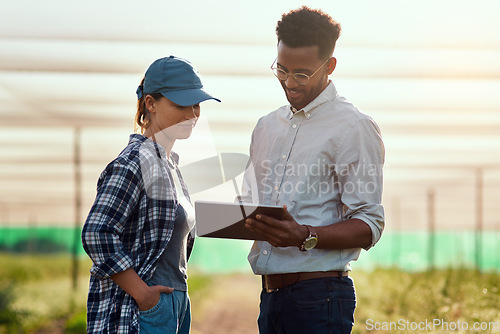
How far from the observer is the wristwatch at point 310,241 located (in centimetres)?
206

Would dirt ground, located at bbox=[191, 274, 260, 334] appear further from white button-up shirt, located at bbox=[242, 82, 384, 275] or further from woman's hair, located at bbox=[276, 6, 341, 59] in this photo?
woman's hair, located at bbox=[276, 6, 341, 59]

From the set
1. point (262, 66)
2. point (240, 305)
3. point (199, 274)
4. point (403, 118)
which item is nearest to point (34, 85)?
point (262, 66)

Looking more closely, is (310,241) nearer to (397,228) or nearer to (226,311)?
(226,311)

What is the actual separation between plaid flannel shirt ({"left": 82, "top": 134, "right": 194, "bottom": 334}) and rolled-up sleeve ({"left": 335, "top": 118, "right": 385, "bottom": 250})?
56 centimetres

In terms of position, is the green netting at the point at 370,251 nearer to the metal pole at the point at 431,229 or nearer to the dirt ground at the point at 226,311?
the metal pole at the point at 431,229

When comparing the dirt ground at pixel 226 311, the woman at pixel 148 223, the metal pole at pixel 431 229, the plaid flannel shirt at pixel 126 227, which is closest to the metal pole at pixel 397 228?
the metal pole at pixel 431 229

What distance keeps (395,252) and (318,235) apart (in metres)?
13.5

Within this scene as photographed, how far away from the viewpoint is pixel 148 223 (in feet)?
6.55

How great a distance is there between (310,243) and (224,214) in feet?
1.02

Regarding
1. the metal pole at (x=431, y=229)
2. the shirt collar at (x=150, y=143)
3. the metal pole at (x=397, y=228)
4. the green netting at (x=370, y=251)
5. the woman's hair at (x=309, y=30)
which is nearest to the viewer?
the shirt collar at (x=150, y=143)

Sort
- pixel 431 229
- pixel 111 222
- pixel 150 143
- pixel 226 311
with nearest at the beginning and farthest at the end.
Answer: pixel 111 222 → pixel 150 143 → pixel 226 311 → pixel 431 229

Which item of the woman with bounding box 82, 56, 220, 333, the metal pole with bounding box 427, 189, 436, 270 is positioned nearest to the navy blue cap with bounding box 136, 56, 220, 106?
the woman with bounding box 82, 56, 220, 333

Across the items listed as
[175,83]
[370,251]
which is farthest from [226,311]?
[175,83]

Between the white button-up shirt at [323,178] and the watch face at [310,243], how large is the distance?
0.09m
